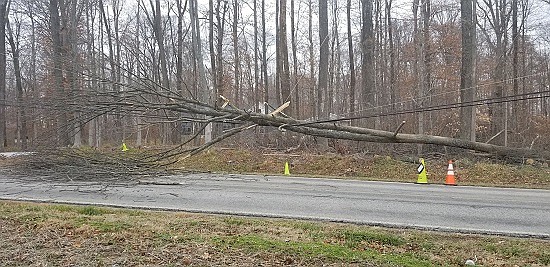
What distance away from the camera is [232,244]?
578cm

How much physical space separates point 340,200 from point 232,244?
4015 millimetres

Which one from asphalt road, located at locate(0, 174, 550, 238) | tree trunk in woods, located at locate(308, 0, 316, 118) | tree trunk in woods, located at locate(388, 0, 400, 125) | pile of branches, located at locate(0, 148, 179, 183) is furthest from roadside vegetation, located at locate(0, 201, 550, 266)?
tree trunk in woods, located at locate(308, 0, 316, 118)

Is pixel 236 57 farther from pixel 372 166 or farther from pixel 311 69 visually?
pixel 372 166

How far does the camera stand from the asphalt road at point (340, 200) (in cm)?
727

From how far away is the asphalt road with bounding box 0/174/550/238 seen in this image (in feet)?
23.9

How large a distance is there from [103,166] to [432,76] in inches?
854

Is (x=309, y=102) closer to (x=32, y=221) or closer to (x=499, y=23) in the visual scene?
(x=499, y=23)

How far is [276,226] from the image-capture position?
6.93 meters

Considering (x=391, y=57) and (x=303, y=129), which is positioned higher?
(x=391, y=57)

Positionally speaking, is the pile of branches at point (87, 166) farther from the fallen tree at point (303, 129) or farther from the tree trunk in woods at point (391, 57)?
the tree trunk in woods at point (391, 57)

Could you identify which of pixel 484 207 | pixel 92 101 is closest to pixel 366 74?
pixel 484 207

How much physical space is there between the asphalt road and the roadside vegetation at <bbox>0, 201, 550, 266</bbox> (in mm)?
566

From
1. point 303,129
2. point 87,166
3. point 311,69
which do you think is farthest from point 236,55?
point 87,166

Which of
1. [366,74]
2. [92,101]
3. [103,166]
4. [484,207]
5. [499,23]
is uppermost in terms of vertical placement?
[499,23]
